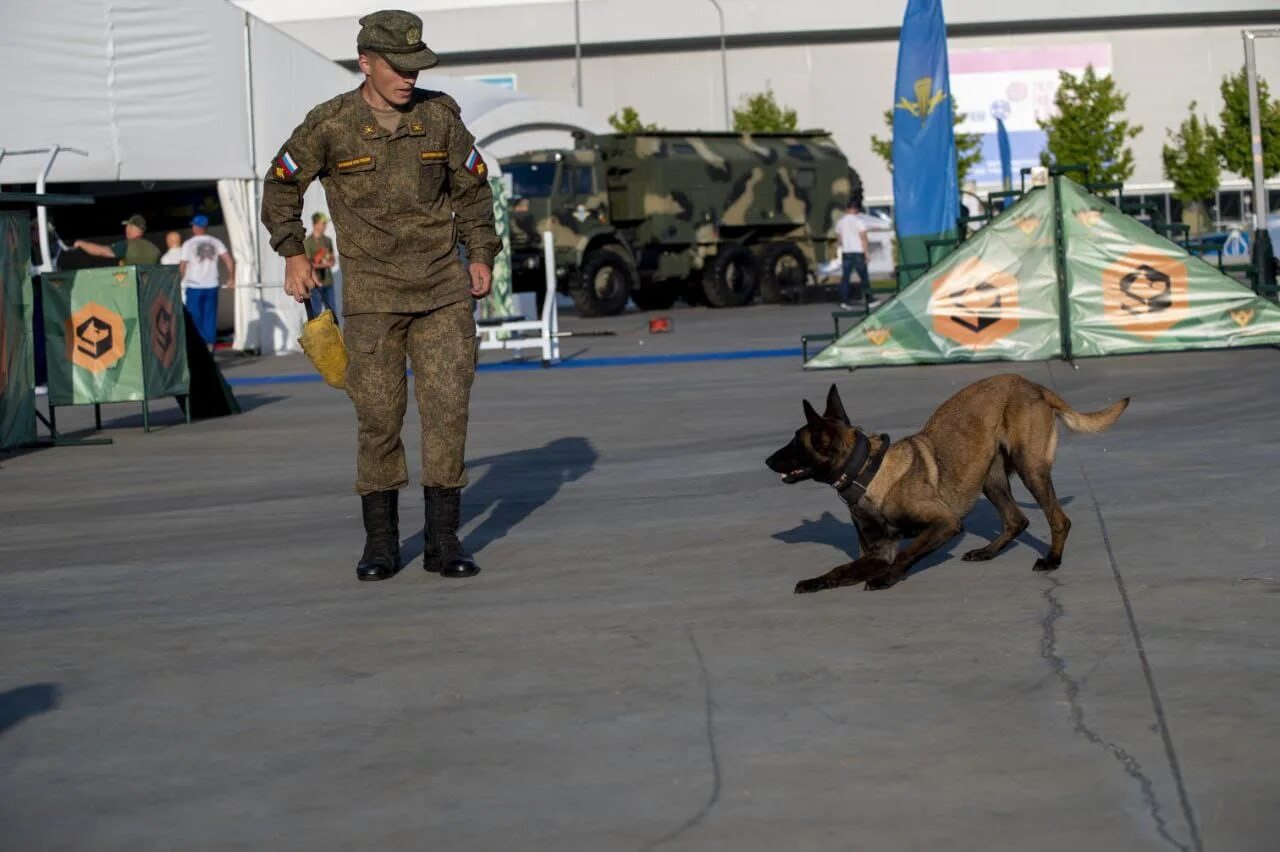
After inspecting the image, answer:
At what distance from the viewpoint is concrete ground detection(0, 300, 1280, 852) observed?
4164 millimetres

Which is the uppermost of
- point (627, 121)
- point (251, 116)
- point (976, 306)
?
point (627, 121)

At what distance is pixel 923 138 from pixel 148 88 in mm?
10055

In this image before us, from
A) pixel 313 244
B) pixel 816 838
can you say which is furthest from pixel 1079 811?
pixel 313 244

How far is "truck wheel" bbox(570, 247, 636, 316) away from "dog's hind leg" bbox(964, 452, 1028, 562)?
26156mm

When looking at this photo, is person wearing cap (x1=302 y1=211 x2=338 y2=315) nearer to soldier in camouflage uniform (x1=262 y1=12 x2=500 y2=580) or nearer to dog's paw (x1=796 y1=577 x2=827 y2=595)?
soldier in camouflage uniform (x1=262 y1=12 x2=500 y2=580)

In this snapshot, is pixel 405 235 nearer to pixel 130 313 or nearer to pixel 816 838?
pixel 816 838

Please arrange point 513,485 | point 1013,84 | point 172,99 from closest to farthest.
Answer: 1. point 513,485
2. point 172,99
3. point 1013,84

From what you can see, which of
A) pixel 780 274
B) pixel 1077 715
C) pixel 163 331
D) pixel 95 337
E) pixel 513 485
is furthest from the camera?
pixel 780 274

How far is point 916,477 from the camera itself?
6770mm

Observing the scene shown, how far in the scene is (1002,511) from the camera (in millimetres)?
7324

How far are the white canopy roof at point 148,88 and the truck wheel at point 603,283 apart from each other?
327 inches

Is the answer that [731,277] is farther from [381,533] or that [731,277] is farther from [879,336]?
[381,533]

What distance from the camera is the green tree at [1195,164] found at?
63.8 meters

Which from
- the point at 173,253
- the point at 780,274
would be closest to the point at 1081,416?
the point at 173,253
